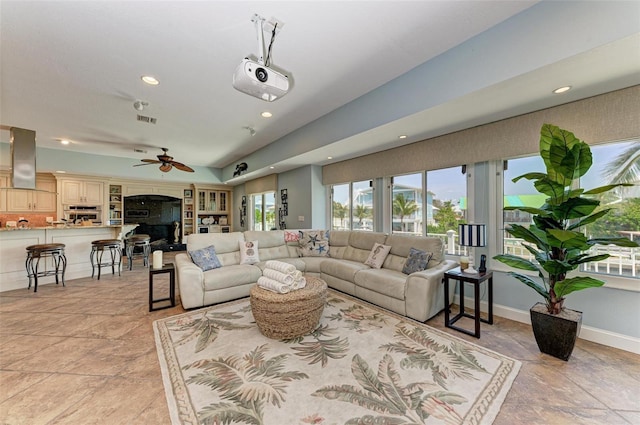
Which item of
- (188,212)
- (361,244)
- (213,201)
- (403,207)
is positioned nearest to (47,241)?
(188,212)

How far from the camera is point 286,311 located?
245 centimetres

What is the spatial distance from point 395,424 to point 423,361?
78 cm

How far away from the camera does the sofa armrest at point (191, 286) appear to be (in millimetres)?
3277

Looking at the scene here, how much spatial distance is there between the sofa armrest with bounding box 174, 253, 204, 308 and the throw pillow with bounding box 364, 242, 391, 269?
247cm

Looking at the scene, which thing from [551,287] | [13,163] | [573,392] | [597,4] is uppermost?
[597,4]

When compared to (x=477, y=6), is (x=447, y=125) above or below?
below

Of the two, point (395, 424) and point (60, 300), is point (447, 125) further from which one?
point (60, 300)

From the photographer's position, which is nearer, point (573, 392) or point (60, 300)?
point (573, 392)

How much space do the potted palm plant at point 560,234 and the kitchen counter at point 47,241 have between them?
7052mm

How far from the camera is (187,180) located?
7660 millimetres

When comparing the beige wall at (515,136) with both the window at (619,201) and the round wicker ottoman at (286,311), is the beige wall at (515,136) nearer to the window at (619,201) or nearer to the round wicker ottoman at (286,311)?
the window at (619,201)

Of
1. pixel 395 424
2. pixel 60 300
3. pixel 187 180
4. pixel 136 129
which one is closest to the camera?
pixel 395 424

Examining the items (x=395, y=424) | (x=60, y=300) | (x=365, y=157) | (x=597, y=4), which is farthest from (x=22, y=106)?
(x=597, y=4)

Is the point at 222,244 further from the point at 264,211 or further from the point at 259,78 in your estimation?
the point at 264,211
